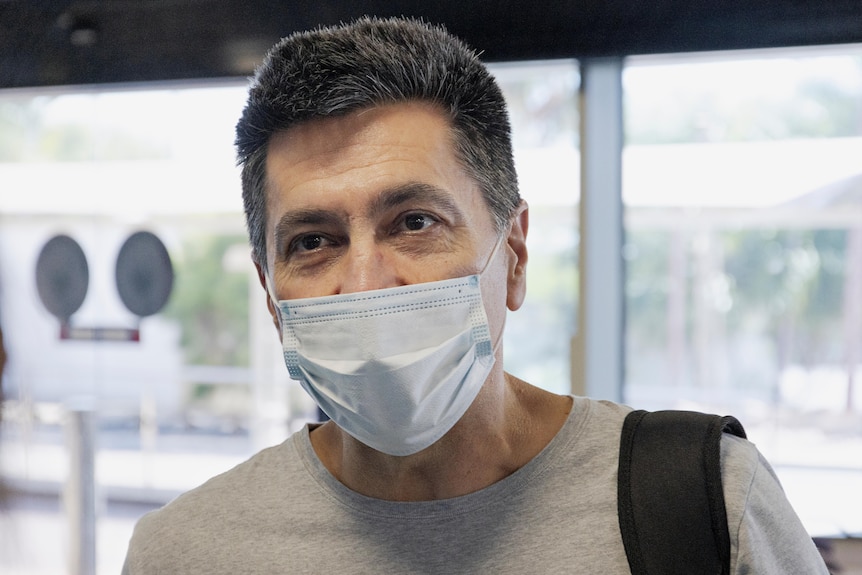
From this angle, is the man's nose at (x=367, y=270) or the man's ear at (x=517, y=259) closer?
the man's nose at (x=367, y=270)

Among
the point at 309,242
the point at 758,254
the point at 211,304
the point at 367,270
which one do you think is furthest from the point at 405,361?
the point at 211,304

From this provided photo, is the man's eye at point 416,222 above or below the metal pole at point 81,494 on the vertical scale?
above

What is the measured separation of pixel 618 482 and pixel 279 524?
1.71 ft

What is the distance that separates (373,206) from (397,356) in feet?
0.72

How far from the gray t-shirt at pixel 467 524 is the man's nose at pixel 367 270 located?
0.34 meters

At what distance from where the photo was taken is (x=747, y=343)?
2.66 meters

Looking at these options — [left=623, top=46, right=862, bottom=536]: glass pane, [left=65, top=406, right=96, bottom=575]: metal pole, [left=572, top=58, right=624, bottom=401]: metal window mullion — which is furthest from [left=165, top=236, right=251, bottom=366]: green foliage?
[left=623, top=46, right=862, bottom=536]: glass pane

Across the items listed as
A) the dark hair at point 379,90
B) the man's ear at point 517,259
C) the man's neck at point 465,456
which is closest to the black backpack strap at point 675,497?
the man's neck at point 465,456

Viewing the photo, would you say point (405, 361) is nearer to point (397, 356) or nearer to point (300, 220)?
point (397, 356)

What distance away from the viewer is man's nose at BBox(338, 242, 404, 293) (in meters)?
1.07

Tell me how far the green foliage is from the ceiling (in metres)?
0.74

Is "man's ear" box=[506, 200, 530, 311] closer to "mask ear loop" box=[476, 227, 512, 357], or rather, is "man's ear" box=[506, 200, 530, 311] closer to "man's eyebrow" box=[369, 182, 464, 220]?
"mask ear loop" box=[476, 227, 512, 357]

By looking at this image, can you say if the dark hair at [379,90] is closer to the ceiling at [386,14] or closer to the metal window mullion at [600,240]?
the ceiling at [386,14]

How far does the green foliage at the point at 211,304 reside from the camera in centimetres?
306
